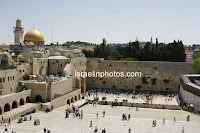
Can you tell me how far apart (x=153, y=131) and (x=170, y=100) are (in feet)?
41.5

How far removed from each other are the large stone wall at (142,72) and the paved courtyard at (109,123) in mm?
10926

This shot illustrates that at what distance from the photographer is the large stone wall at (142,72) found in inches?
1250

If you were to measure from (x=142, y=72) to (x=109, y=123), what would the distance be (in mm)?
16618

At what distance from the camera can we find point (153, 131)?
15312 millimetres

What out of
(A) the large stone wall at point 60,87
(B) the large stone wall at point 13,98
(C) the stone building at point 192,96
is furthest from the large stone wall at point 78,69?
(C) the stone building at point 192,96

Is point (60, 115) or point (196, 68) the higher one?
point (196, 68)

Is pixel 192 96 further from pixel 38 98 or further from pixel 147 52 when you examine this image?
pixel 147 52

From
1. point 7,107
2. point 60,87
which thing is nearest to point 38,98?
point 60,87

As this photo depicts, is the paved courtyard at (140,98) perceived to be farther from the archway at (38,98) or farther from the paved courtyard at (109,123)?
the archway at (38,98)

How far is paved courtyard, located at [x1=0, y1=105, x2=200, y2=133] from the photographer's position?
1532 centimetres

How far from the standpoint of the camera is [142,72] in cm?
3253

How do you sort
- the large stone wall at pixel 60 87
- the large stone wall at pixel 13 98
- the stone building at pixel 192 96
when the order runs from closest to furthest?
1. the large stone wall at pixel 13 98
2. the stone building at pixel 192 96
3. the large stone wall at pixel 60 87

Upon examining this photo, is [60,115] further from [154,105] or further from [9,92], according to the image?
[154,105]

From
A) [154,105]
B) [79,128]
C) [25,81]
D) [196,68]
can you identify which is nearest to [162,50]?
[196,68]
